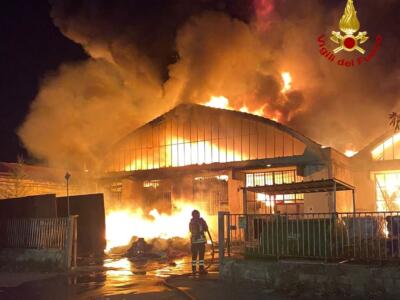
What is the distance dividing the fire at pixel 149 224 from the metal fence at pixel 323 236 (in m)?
11.4

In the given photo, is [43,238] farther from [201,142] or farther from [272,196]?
[201,142]

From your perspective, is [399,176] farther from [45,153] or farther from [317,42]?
[45,153]

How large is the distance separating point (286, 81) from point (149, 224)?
15776mm

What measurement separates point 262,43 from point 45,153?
1749cm

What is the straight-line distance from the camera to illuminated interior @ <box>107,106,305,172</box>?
73.6ft

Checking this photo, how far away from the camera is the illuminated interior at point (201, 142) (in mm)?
22422

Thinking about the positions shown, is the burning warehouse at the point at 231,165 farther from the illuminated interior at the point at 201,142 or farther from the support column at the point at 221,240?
the support column at the point at 221,240

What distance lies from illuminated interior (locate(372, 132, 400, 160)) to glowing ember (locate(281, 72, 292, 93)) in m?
12.4

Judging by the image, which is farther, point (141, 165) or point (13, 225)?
point (141, 165)

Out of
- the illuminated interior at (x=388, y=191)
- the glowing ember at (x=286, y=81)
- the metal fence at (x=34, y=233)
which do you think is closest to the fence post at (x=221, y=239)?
the metal fence at (x=34, y=233)

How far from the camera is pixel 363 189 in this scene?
21891 millimetres

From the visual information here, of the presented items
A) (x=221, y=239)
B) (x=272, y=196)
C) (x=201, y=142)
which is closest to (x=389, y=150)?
(x=272, y=196)

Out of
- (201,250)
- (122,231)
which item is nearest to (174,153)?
(122,231)

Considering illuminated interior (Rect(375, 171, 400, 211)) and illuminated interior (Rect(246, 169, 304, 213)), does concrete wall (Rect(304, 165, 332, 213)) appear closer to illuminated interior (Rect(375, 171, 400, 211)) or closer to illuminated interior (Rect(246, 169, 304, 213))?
illuminated interior (Rect(246, 169, 304, 213))
